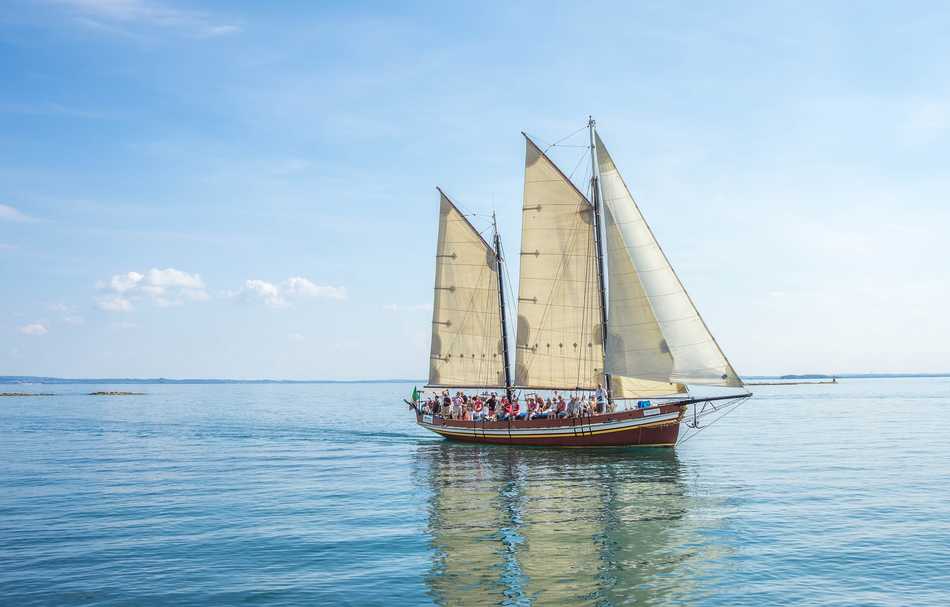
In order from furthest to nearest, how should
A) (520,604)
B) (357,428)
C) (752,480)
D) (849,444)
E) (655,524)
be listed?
(357,428) → (849,444) → (752,480) → (655,524) → (520,604)

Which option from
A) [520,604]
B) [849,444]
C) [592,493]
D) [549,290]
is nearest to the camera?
[520,604]

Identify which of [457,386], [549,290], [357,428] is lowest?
[357,428]

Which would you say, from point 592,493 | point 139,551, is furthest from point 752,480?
point 139,551

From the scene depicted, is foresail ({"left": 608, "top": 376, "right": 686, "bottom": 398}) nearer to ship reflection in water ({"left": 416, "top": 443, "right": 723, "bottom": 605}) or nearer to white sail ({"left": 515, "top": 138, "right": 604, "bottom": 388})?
white sail ({"left": 515, "top": 138, "right": 604, "bottom": 388})

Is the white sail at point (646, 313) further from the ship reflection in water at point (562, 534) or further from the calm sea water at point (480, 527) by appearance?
the ship reflection in water at point (562, 534)

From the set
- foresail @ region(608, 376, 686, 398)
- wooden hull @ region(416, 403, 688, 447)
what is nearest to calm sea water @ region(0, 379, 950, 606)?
wooden hull @ region(416, 403, 688, 447)

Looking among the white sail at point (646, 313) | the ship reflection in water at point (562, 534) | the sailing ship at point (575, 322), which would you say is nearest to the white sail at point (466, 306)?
the sailing ship at point (575, 322)

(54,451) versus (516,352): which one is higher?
(516,352)

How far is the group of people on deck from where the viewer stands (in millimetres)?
52938

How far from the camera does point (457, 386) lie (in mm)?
61719

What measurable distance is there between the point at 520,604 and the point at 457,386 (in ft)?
141

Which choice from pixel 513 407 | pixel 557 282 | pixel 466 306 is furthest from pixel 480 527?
pixel 466 306

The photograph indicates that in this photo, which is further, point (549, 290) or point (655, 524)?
point (549, 290)

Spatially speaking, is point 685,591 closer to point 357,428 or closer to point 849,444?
point 849,444
